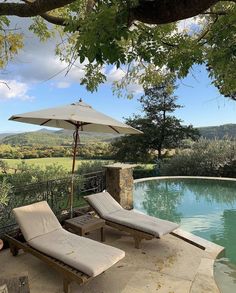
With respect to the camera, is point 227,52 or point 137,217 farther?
point 137,217

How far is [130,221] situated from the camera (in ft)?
20.8

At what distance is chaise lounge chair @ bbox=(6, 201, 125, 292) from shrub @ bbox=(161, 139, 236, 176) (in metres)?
14.0

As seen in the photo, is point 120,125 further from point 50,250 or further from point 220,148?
point 220,148

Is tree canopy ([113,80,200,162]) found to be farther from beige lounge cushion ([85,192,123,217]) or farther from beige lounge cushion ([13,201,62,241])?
beige lounge cushion ([13,201,62,241])

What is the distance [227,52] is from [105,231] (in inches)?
199

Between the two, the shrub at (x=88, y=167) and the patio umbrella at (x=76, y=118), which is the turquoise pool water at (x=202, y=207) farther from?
the patio umbrella at (x=76, y=118)

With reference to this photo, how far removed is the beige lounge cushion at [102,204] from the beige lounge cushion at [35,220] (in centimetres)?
128

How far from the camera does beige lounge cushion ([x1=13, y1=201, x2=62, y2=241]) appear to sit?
544 centimetres

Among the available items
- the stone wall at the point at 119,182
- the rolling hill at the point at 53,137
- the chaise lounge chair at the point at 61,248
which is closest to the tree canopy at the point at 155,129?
the rolling hill at the point at 53,137

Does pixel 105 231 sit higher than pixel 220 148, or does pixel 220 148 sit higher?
pixel 220 148

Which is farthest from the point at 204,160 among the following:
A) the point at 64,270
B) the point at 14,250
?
the point at 64,270

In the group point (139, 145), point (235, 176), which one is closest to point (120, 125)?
point (235, 176)

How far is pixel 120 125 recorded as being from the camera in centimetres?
686

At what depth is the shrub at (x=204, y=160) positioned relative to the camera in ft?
60.2
